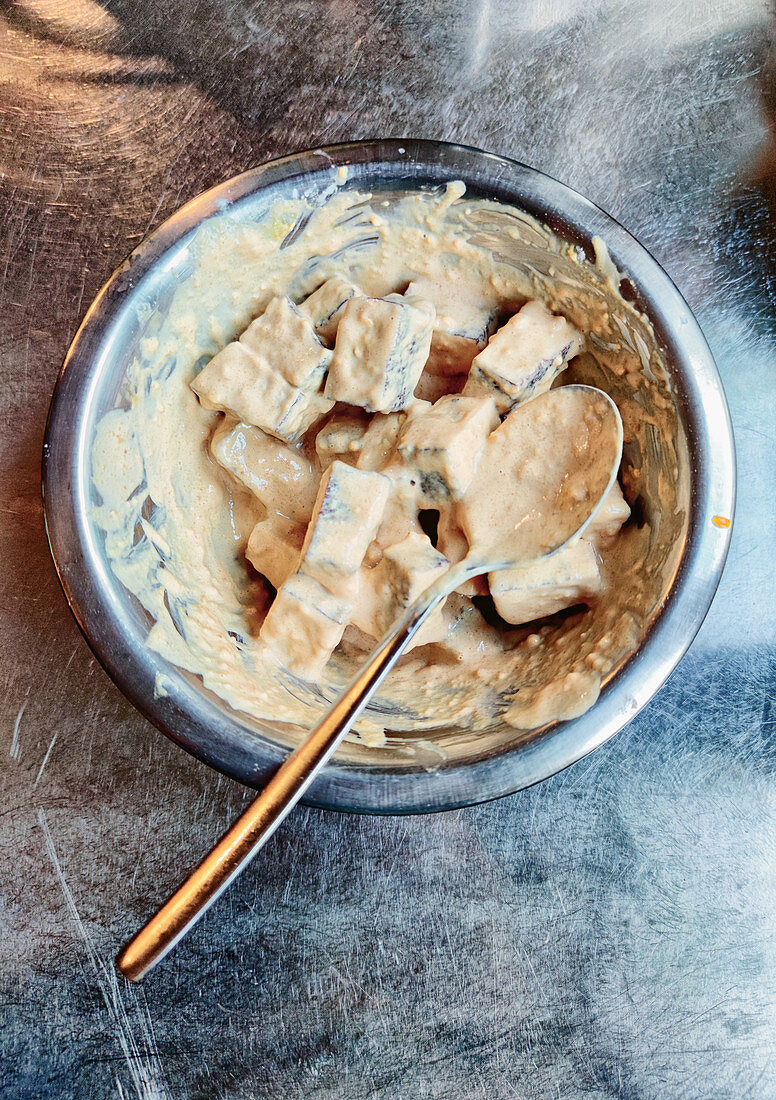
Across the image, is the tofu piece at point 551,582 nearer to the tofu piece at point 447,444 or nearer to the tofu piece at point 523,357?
the tofu piece at point 447,444

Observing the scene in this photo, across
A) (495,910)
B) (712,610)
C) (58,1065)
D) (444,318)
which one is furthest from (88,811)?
(712,610)

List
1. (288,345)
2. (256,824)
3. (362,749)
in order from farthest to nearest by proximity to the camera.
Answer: (288,345) → (362,749) → (256,824)

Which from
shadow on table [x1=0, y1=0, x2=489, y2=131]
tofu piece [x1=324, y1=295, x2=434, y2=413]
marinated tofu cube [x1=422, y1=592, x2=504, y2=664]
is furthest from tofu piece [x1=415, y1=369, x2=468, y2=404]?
shadow on table [x1=0, y1=0, x2=489, y2=131]

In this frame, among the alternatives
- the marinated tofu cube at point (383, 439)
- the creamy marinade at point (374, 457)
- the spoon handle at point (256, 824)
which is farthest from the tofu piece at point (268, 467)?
the spoon handle at point (256, 824)

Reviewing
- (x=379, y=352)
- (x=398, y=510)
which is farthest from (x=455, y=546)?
(x=379, y=352)

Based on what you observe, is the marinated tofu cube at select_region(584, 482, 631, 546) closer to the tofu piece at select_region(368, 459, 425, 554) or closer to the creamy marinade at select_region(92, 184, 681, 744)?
the creamy marinade at select_region(92, 184, 681, 744)

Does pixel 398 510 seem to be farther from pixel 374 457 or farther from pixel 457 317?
pixel 457 317
